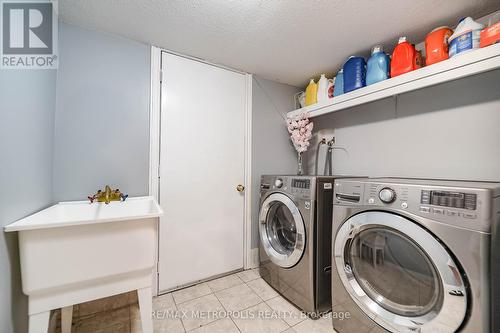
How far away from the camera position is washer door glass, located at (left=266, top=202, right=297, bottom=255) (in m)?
1.60

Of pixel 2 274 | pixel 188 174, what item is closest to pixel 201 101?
pixel 188 174

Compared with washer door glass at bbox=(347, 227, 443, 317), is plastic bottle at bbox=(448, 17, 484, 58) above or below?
above

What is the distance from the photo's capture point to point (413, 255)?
934mm

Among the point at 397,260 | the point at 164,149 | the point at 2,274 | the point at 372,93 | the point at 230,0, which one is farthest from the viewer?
the point at 164,149

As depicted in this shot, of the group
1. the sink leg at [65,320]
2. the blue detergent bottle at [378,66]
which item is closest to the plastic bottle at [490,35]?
the blue detergent bottle at [378,66]

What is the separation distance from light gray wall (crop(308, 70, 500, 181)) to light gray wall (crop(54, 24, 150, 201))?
6.34ft

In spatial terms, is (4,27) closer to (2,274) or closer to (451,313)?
(2,274)

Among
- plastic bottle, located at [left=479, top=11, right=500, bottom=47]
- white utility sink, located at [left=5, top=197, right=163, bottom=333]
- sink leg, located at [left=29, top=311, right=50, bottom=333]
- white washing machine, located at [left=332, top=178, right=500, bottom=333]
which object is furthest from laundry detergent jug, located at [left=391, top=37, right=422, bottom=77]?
sink leg, located at [left=29, top=311, right=50, bottom=333]

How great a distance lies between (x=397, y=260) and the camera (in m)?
1.00

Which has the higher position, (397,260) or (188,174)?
(188,174)

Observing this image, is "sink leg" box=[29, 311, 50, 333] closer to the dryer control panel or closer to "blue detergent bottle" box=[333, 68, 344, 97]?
the dryer control panel

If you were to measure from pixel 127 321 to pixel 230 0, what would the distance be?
7.04 ft

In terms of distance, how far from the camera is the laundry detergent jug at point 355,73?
1574mm

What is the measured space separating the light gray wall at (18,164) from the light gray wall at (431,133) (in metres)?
2.32
